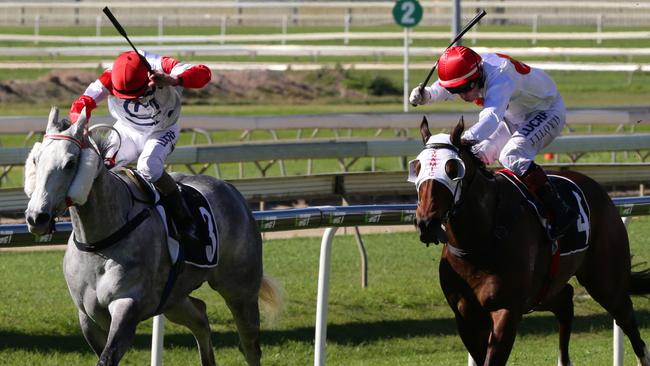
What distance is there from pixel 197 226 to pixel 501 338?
165 centimetres

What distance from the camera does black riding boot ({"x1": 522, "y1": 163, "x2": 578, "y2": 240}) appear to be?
7.37 meters

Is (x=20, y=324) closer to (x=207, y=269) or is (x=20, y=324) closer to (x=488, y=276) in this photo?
(x=207, y=269)

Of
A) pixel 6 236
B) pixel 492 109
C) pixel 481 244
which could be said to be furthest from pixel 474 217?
pixel 6 236

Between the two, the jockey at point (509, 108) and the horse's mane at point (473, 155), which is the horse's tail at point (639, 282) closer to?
the jockey at point (509, 108)

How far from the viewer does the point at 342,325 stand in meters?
9.79

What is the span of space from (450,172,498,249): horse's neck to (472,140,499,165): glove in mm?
149

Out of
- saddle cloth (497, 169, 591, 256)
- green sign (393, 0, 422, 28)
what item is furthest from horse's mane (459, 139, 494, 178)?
green sign (393, 0, 422, 28)

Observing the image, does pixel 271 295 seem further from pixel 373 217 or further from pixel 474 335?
pixel 474 335

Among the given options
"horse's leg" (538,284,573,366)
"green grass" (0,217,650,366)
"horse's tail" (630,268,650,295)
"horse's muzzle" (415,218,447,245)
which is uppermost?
"horse's muzzle" (415,218,447,245)

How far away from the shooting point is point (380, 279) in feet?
36.8

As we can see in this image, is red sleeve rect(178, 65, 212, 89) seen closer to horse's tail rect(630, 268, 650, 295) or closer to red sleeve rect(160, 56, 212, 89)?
red sleeve rect(160, 56, 212, 89)

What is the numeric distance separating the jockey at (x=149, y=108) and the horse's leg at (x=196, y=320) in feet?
1.86

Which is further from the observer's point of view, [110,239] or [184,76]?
[184,76]

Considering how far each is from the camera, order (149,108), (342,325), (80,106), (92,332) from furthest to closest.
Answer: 1. (342,325)
2. (149,108)
3. (80,106)
4. (92,332)
